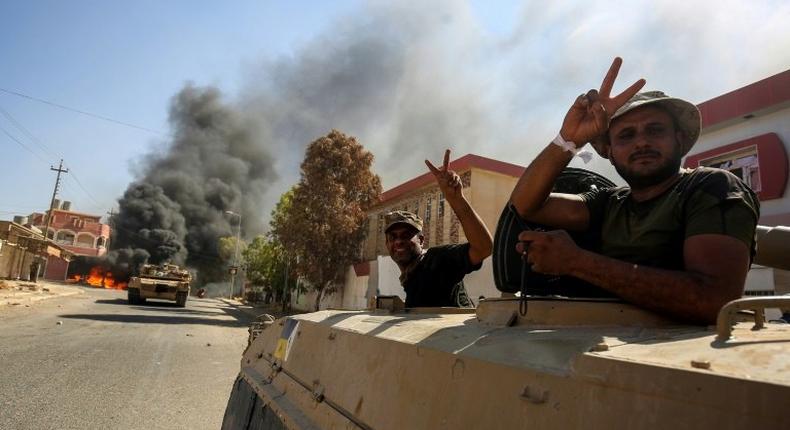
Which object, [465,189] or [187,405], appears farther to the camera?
[465,189]

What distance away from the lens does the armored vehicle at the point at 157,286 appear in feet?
73.6

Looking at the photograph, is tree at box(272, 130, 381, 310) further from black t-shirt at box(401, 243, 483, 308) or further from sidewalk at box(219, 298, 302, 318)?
black t-shirt at box(401, 243, 483, 308)

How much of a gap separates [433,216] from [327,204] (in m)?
4.18

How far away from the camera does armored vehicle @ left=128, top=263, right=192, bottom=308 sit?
73.6 ft

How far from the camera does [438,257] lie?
360 centimetres

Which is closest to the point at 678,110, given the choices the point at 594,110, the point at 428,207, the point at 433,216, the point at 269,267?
the point at 594,110

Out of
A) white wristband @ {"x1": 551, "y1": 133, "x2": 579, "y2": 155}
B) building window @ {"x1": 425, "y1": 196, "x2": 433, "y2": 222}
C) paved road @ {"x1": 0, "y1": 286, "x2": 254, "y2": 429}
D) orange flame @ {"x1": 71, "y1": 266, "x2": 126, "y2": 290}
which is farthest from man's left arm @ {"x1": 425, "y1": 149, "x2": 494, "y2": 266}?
orange flame @ {"x1": 71, "y1": 266, "x2": 126, "y2": 290}

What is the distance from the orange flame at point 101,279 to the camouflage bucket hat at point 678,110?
51.8 meters

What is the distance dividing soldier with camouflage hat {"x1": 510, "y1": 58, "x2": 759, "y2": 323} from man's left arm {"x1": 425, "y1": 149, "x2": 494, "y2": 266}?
1018 mm

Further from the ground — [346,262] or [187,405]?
[346,262]

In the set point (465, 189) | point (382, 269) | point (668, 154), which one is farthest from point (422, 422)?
point (382, 269)

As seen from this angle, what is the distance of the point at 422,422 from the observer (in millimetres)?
1431

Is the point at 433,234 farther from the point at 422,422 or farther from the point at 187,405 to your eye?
the point at 422,422

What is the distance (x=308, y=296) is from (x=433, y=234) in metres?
13.3
